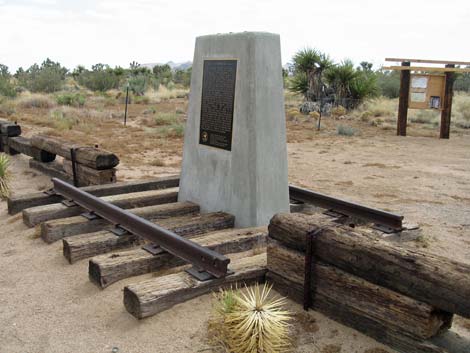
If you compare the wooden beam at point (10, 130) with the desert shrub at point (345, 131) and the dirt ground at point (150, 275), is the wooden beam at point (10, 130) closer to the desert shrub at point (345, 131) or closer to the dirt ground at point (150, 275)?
the dirt ground at point (150, 275)

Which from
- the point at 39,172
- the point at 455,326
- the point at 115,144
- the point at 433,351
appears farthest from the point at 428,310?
the point at 115,144

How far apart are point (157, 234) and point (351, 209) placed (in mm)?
2263

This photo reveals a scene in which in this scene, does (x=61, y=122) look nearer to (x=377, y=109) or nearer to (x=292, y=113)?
(x=292, y=113)

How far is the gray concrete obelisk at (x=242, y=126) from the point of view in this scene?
17.4 feet

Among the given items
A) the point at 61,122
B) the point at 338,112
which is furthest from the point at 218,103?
the point at 338,112

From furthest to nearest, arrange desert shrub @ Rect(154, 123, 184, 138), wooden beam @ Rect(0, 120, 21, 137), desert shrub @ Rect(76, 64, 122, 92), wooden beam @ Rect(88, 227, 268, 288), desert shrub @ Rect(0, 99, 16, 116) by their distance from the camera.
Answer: desert shrub @ Rect(76, 64, 122, 92)
desert shrub @ Rect(0, 99, 16, 116)
desert shrub @ Rect(154, 123, 184, 138)
wooden beam @ Rect(0, 120, 21, 137)
wooden beam @ Rect(88, 227, 268, 288)

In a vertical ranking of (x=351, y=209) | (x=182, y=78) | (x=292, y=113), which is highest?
(x=182, y=78)

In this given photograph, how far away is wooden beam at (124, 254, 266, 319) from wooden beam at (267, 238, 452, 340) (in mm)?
214

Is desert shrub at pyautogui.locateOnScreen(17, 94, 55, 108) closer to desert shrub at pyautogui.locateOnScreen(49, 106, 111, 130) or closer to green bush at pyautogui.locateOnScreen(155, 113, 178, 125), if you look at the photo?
desert shrub at pyautogui.locateOnScreen(49, 106, 111, 130)

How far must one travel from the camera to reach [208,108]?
231 inches

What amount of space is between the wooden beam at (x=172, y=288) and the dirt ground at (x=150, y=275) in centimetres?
6

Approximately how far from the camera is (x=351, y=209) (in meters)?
5.73

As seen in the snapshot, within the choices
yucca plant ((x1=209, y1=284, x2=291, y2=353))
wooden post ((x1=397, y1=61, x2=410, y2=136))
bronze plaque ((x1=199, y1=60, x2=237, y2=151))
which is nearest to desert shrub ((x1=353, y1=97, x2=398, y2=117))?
wooden post ((x1=397, y1=61, x2=410, y2=136))

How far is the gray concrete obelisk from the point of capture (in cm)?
529
